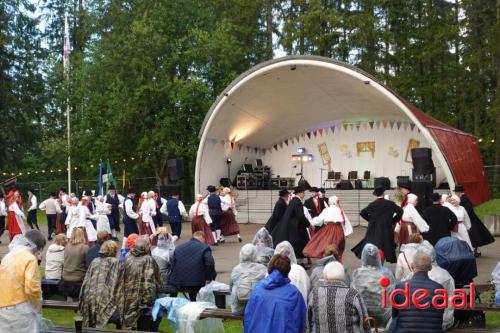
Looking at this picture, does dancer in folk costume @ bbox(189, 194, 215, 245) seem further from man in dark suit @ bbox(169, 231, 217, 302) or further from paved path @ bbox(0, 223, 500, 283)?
man in dark suit @ bbox(169, 231, 217, 302)

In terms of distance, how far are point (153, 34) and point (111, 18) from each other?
20.8 feet

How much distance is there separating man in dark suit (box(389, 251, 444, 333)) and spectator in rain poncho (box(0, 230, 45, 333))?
295cm

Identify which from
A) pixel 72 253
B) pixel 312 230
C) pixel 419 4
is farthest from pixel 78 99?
pixel 72 253

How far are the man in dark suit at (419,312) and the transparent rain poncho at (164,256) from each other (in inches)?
163

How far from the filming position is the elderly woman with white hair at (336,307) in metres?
5.69

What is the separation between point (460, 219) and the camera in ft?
43.0

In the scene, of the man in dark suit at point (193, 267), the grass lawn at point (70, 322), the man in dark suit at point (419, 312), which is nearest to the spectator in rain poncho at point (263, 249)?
the man in dark suit at point (193, 267)

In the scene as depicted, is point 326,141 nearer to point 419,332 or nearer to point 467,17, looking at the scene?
point 467,17

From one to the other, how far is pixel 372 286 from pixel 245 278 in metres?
1.32

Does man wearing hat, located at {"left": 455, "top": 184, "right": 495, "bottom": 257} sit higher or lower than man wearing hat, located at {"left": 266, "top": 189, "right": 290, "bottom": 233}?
lower

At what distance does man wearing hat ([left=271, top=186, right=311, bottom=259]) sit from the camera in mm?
12984

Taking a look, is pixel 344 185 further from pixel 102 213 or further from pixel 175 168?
pixel 102 213

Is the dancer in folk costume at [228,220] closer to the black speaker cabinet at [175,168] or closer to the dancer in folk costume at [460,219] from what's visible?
the black speaker cabinet at [175,168]

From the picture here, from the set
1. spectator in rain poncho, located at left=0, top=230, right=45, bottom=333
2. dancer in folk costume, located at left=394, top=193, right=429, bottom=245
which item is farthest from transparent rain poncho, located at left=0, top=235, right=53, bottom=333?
dancer in folk costume, located at left=394, top=193, right=429, bottom=245
